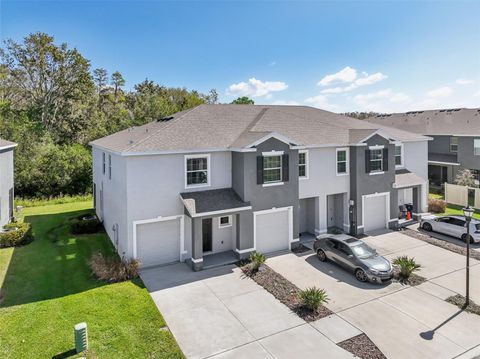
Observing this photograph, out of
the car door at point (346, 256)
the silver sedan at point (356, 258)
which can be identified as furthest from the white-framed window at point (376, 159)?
the car door at point (346, 256)

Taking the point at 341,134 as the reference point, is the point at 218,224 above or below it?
below

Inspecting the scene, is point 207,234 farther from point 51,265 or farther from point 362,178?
point 362,178

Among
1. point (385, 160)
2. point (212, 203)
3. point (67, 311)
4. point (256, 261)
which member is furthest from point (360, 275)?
point (67, 311)

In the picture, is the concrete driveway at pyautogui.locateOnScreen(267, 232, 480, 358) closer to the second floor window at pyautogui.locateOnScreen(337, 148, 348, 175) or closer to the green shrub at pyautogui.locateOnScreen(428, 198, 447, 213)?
the second floor window at pyautogui.locateOnScreen(337, 148, 348, 175)

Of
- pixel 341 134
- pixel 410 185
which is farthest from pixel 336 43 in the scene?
pixel 410 185

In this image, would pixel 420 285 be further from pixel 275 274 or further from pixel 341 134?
pixel 341 134
